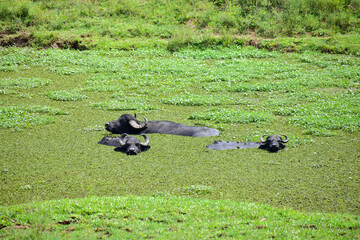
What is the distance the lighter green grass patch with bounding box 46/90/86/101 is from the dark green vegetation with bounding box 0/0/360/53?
312 inches

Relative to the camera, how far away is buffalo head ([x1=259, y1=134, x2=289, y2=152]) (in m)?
10.6

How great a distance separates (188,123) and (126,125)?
1.94 m

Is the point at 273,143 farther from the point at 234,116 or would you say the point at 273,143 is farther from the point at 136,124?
the point at 136,124

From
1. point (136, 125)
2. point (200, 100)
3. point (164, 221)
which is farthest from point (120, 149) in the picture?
point (200, 100)

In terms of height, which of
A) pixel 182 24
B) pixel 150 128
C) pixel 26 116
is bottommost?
pixel 150 128

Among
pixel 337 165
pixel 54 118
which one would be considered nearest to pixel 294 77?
pixel 337 165

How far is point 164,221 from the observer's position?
675 cm

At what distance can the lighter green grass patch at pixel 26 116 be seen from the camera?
12.5 metres

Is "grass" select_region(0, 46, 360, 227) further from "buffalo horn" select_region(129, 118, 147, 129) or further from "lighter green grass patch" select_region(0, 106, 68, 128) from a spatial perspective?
"buffalo horn" select_region(129, 118, 147, 129)

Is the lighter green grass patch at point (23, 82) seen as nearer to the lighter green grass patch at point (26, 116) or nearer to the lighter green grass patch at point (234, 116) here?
the lighter green grass patch at point (26, 116)

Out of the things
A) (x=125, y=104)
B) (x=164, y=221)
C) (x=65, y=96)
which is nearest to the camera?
(x=164, y=221)

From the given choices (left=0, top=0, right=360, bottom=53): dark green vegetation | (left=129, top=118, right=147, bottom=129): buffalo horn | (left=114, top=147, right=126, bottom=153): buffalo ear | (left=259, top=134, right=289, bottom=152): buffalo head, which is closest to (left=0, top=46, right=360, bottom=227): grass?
(left=259, top=134, right=289, bottom=152): buffalo head

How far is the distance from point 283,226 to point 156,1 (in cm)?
2501

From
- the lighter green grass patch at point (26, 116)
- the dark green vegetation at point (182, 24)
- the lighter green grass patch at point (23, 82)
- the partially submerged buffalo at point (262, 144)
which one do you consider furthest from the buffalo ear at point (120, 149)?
the dark green vegetation at point (182, 24)
